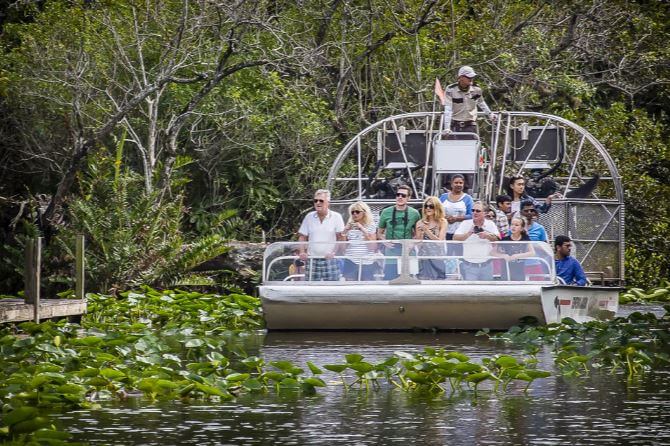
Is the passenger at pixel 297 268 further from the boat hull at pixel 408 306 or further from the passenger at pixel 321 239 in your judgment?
the boat hull at pixel 408 306

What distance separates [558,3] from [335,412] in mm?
17430

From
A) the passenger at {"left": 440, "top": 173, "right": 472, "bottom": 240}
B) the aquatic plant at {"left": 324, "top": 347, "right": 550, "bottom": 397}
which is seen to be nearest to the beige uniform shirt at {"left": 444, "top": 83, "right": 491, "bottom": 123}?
the passenger at {"left": 440, "top": 173, "right": 472, "bottom": 240}

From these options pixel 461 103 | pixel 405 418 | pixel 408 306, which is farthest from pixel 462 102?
pixel 405 418

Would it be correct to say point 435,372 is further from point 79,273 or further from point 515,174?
point 515,174

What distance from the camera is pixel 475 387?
38.8 ft

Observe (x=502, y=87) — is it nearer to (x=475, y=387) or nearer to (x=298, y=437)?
Result: (x=475, y=387)

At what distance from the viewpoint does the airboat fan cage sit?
2012 centimetres

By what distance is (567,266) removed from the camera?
18547 mm

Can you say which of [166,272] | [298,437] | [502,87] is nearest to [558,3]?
[502,87]

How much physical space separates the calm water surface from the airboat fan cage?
7.40 m

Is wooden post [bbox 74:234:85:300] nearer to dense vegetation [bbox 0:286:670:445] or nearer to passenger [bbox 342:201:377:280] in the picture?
dense vegetation [bbox 0:286:670:445]

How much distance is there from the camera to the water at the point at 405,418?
379 inches

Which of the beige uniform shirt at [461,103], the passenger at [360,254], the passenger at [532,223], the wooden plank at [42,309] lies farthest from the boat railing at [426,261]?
the beige uniform shirt at [461,103]

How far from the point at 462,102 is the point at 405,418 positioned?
10609 mm
